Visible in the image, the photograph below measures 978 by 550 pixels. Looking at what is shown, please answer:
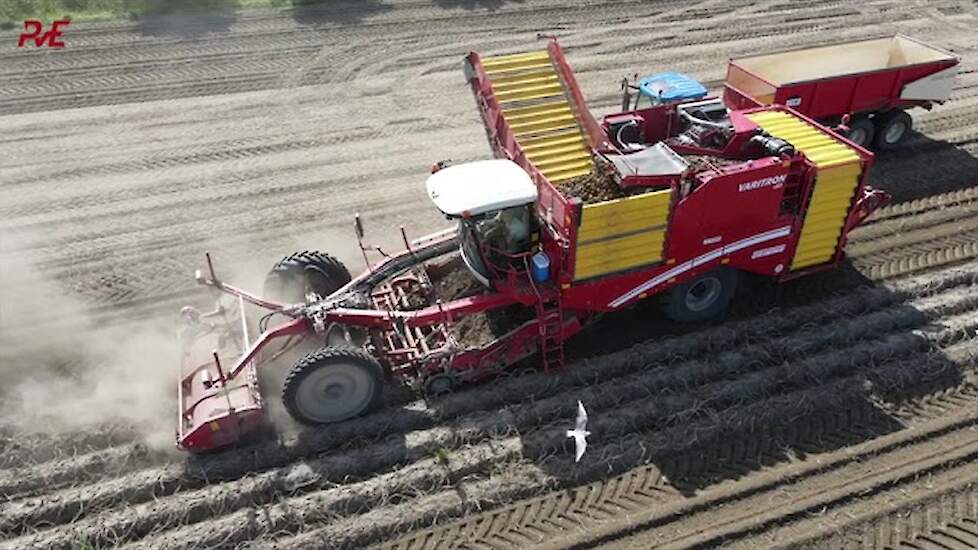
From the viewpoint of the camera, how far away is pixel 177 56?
17.6 m

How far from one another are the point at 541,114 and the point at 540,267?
6.97 ft

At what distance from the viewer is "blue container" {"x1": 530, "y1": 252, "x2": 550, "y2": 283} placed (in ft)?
27.4

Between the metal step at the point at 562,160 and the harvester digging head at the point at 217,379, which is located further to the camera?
the metal step at the point at 562,160

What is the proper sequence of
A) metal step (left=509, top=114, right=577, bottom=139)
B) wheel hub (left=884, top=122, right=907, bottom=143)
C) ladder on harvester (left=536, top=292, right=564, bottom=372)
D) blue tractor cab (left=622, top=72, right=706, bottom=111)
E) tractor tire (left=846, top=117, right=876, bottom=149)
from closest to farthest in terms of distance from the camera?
ladder on harvester (left=536, top=292, right=564, bottom=372), metal step (left=509, top=114, right=577, bottom=139), blue tractor cab (left=622, top=72, right=706, bottom=111), tractor tire (left=846, top=117, right=876, bottom=149), wheel hub (left=884, top=122, right=907, bottom=143)

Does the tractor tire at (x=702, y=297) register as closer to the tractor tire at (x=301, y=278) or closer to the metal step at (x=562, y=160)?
the metal step at (x=562, y=160)

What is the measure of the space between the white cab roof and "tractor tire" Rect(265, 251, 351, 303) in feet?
6.47

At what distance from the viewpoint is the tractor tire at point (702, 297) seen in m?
9.36

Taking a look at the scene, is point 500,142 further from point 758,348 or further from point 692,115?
point 758,348

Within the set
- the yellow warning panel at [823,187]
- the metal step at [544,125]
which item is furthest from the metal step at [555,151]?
the yellow warning panel at [823,187]

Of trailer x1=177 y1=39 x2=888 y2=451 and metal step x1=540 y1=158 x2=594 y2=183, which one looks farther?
metal step x1=540 y1=158 x2=594 y2=183

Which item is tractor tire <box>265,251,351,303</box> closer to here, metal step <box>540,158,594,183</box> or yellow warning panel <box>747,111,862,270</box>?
metal step <box>540,158,594,183</box>

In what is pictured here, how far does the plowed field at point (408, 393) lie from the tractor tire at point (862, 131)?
567 mm

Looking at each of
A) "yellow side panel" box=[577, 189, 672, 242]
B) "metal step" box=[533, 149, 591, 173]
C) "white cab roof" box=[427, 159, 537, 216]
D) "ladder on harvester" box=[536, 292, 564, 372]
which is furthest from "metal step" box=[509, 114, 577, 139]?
"ladder on harvester" box=[536, 292, 564, 372]

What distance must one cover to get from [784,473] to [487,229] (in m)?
3.92
